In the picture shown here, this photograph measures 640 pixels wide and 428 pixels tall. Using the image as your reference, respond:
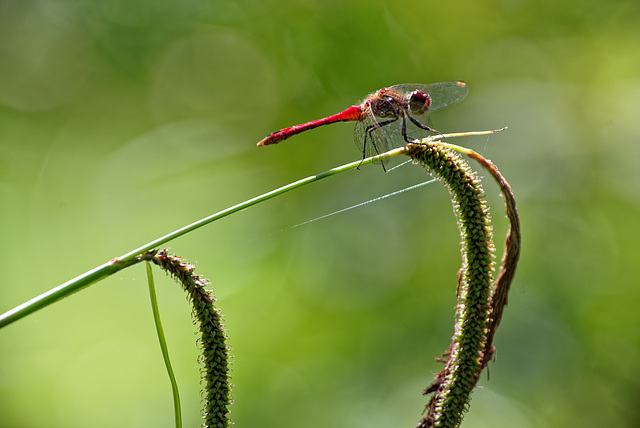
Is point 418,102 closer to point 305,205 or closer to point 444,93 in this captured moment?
point 444,93

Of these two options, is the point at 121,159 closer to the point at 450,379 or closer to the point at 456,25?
the point at 456,25

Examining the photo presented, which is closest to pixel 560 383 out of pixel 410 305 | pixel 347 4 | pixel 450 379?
pixel 410 305

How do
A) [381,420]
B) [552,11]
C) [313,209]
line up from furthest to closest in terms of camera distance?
[552,11], [313,209], [381,420]

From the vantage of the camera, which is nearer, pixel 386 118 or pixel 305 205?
pixel 386 118

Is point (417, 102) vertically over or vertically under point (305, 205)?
under

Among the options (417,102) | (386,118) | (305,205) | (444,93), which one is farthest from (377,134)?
(305,205)

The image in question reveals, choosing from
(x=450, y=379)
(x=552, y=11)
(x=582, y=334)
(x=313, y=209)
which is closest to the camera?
(x=450, y=379)
